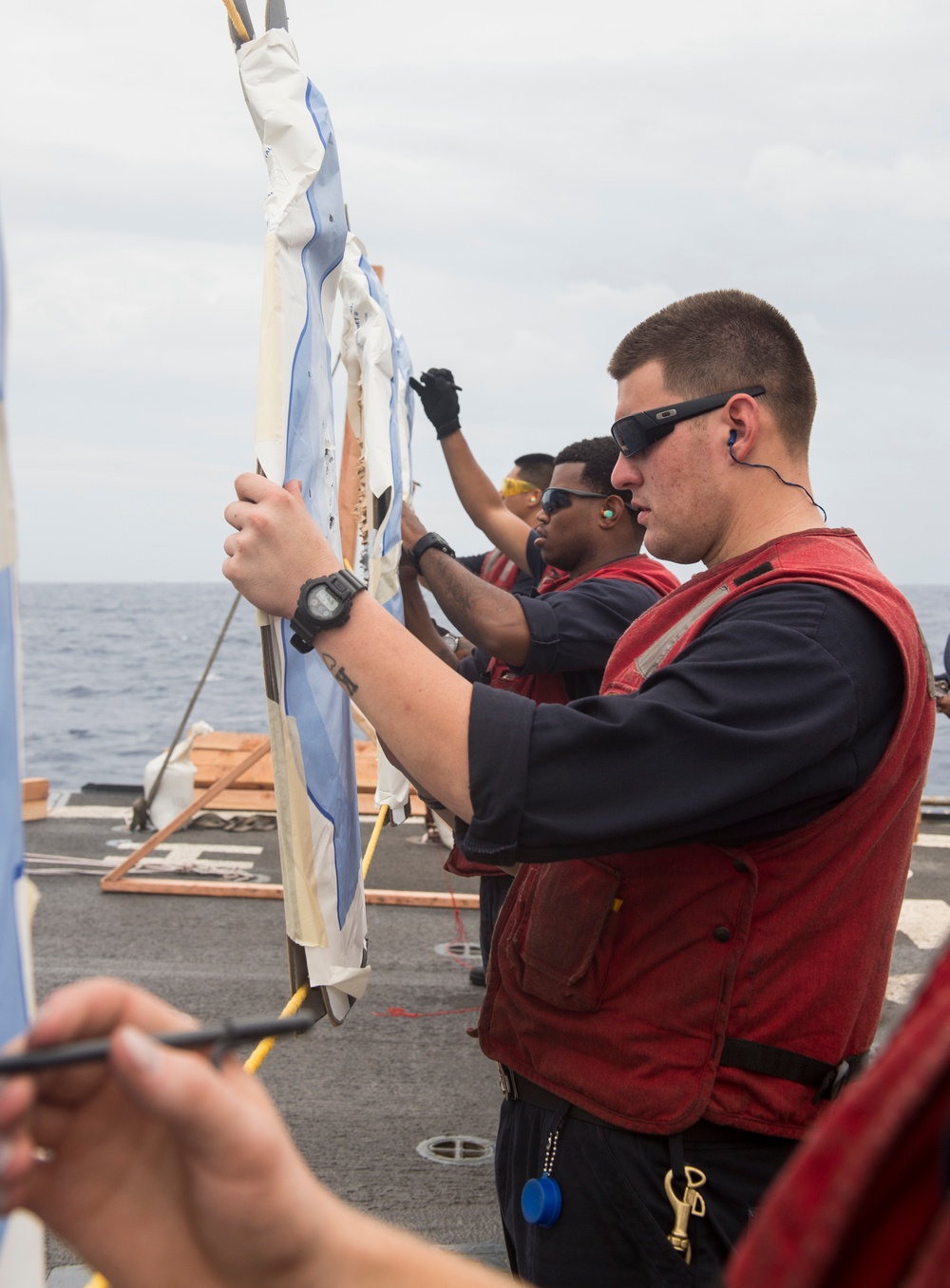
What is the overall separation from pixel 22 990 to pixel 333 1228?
623 millimetres

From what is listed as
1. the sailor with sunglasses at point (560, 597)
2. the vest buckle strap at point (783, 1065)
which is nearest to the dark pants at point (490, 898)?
the sailor with sunglasses at point (560, 597)

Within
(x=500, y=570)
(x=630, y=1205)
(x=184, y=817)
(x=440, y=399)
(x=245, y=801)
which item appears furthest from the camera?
(x=245, y=801)

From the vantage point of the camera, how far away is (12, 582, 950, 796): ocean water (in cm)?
1864

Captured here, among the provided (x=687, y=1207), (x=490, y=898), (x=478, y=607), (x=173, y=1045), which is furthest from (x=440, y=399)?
(x=173, y=1045)

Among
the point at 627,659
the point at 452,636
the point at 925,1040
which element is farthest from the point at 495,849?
the point at 452,636

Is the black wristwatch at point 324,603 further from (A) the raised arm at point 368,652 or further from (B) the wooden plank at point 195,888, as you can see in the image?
(B) the wooden plank at point 195,888

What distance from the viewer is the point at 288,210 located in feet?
7.42

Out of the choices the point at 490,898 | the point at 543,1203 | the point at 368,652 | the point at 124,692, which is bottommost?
the point at 124,692

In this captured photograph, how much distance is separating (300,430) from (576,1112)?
4.35 feet

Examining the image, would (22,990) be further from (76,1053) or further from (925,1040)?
(925,1040)

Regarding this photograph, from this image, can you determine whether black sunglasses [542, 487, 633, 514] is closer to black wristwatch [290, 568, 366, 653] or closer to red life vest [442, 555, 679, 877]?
red life vest [442, 555, 679, 877]

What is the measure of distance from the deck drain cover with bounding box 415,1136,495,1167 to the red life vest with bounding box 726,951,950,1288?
3605mm

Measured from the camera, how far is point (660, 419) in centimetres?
218

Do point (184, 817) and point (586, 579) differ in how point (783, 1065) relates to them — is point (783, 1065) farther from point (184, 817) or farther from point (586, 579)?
point (184, 817)
